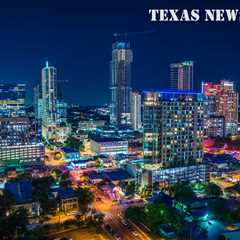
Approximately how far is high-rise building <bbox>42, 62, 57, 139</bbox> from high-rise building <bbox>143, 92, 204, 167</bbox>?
11.8m

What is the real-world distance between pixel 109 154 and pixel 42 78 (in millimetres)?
11293

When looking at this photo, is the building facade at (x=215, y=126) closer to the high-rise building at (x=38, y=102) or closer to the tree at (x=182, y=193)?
the high-rise building at (x=38, y=102)

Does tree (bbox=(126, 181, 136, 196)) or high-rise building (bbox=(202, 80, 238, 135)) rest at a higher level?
high-rise building (bbox=(202, 80, 238, 135))

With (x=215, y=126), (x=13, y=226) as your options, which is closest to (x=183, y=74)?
(x=215, y=126)

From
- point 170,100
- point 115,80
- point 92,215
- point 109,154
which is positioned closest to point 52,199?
point 92,215

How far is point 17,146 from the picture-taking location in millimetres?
15758

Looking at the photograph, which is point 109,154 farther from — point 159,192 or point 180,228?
point 180,228

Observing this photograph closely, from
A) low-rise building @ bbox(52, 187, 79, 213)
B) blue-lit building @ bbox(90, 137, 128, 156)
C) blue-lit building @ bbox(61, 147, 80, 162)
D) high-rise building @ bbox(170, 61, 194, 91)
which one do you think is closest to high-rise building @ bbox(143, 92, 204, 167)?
low-rise building @ bbox(52, 187, 79, 213)

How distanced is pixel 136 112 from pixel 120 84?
9.14 feet

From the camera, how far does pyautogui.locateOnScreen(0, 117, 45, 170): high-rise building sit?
1578 centimetres

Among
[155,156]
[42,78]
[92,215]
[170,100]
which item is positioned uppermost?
[42,78]

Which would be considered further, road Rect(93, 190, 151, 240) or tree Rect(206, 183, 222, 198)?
tree Rect(206, 183, 222, 198)

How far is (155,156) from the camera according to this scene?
12.5 metres

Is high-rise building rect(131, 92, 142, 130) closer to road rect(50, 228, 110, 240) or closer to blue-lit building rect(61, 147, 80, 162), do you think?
blue-lit building rect(61, 147, 80, 162)
